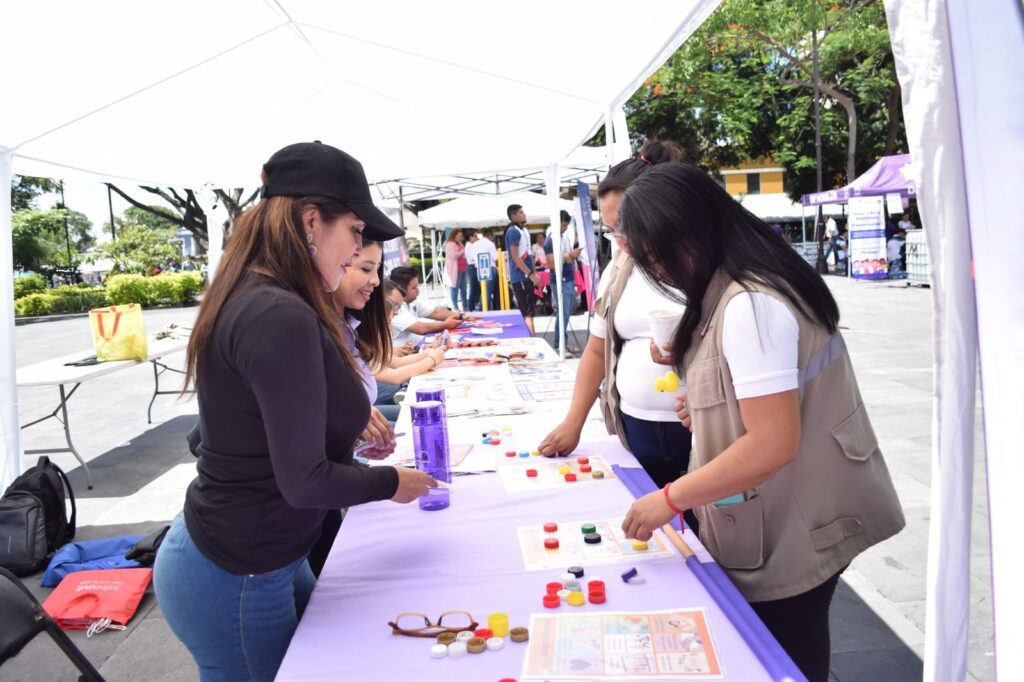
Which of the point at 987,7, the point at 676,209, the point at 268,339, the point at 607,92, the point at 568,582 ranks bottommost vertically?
the point at 568,582

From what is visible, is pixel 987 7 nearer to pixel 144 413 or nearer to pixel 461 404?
pixel 461 404

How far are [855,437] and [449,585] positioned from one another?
821 millimetres

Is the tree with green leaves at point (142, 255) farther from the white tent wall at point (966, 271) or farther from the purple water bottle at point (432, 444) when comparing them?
the white tent wall at point (966, 271)

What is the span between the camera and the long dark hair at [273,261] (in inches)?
48.9

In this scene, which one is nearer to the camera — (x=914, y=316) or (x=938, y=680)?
(x=938, y=680)

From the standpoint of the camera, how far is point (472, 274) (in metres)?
11.7

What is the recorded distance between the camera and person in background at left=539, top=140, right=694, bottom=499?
2.16m

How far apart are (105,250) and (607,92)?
2995 cm

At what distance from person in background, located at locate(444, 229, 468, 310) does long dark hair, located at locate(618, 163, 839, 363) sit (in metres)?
10.6

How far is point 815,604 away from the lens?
142 cm

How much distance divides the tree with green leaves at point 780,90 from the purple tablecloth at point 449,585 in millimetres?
18239

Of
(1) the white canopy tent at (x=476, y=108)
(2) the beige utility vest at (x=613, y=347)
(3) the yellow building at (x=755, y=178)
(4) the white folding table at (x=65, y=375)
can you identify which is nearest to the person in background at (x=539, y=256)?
(1) the white canopy tent at (x=476, y=108)

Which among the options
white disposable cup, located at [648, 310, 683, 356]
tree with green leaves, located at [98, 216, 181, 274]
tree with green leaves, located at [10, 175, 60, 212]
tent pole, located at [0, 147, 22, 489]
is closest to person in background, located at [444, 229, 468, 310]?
tent pole, located at [0, 147, 22, 489]

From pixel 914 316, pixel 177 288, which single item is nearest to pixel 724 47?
pixel 914 316
